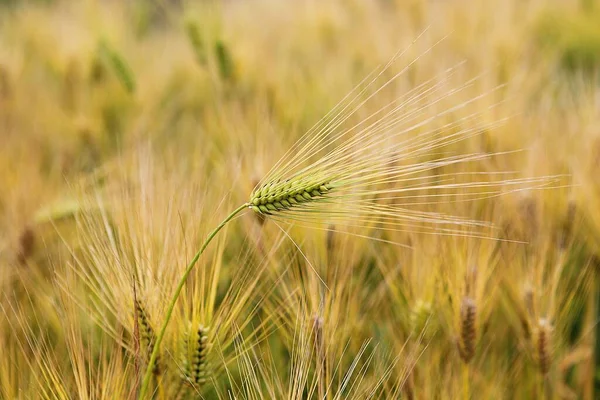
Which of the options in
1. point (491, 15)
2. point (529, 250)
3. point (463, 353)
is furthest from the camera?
point (491, 15)

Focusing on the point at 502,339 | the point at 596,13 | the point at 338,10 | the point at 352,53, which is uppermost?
the point at 338,10

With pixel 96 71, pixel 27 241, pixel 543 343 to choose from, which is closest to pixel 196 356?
pixel 543 343

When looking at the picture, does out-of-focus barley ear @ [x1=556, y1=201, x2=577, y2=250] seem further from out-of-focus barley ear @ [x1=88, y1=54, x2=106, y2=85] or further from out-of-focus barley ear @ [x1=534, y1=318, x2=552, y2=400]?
out-of-focus barley ear @ [x1=88, y1=54, x2=106, y2=85]

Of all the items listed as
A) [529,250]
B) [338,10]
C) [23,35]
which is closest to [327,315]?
[529,250]

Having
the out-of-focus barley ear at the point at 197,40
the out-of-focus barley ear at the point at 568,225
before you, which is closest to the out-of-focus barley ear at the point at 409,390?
the out-of-focus barley ear at the point at 568,225

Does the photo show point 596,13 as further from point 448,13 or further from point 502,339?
point 502,339

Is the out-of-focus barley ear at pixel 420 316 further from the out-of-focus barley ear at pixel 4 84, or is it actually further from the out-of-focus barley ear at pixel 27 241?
the out-of-focus barley ear at pixel 4 84

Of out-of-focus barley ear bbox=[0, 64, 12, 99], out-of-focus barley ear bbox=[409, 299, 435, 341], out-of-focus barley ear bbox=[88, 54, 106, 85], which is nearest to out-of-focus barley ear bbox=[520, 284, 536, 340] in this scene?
out-of-focus barley ear bbox=[409, 299, 435, 341]

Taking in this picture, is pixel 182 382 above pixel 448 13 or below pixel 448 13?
below

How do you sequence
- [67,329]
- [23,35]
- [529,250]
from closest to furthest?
[67,329], [529,250], [23,35]
